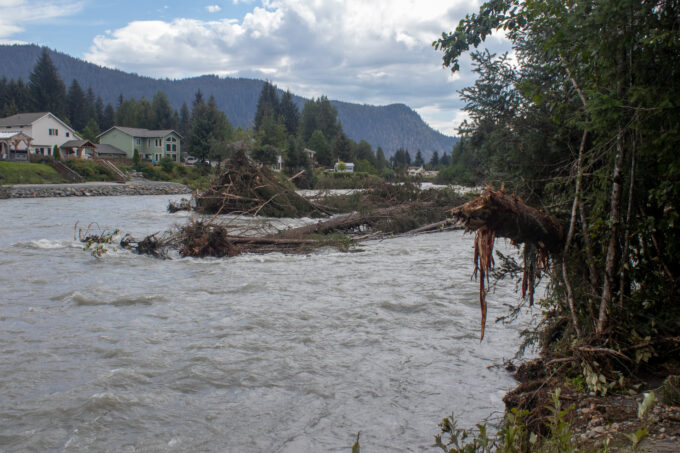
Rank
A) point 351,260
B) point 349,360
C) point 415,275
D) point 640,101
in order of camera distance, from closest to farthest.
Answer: point 640,101
point 349,360
point 415,275
point 351,260

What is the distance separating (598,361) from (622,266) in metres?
0.77

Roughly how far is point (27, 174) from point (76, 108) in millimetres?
73087

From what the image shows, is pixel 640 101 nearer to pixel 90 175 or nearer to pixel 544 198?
pixel 544 198

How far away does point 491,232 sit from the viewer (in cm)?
424

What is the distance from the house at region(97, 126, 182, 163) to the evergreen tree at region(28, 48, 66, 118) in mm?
16090

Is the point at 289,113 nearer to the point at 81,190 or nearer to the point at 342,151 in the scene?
the point at 342,151

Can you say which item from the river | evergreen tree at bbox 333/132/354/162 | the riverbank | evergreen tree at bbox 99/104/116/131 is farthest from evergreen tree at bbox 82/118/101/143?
the riverbank

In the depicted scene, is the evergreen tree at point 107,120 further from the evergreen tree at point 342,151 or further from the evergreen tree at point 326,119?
the evergreen tree at point 326,119

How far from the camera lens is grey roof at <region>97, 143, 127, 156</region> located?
9061cm

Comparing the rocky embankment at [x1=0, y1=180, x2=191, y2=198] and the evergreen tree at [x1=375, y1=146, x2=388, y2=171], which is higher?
the evergreen tree at [x1=375, y1=146, x2=388, y2=171]

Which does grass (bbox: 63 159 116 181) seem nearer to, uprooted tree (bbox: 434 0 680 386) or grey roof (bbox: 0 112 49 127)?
grey roof (bbox: 0 112 49 127)

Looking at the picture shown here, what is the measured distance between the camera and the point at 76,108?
380ft

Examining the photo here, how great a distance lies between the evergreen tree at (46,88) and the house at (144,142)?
16.1 meters

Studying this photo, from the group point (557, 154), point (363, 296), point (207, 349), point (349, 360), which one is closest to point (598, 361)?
point (557, 154)
